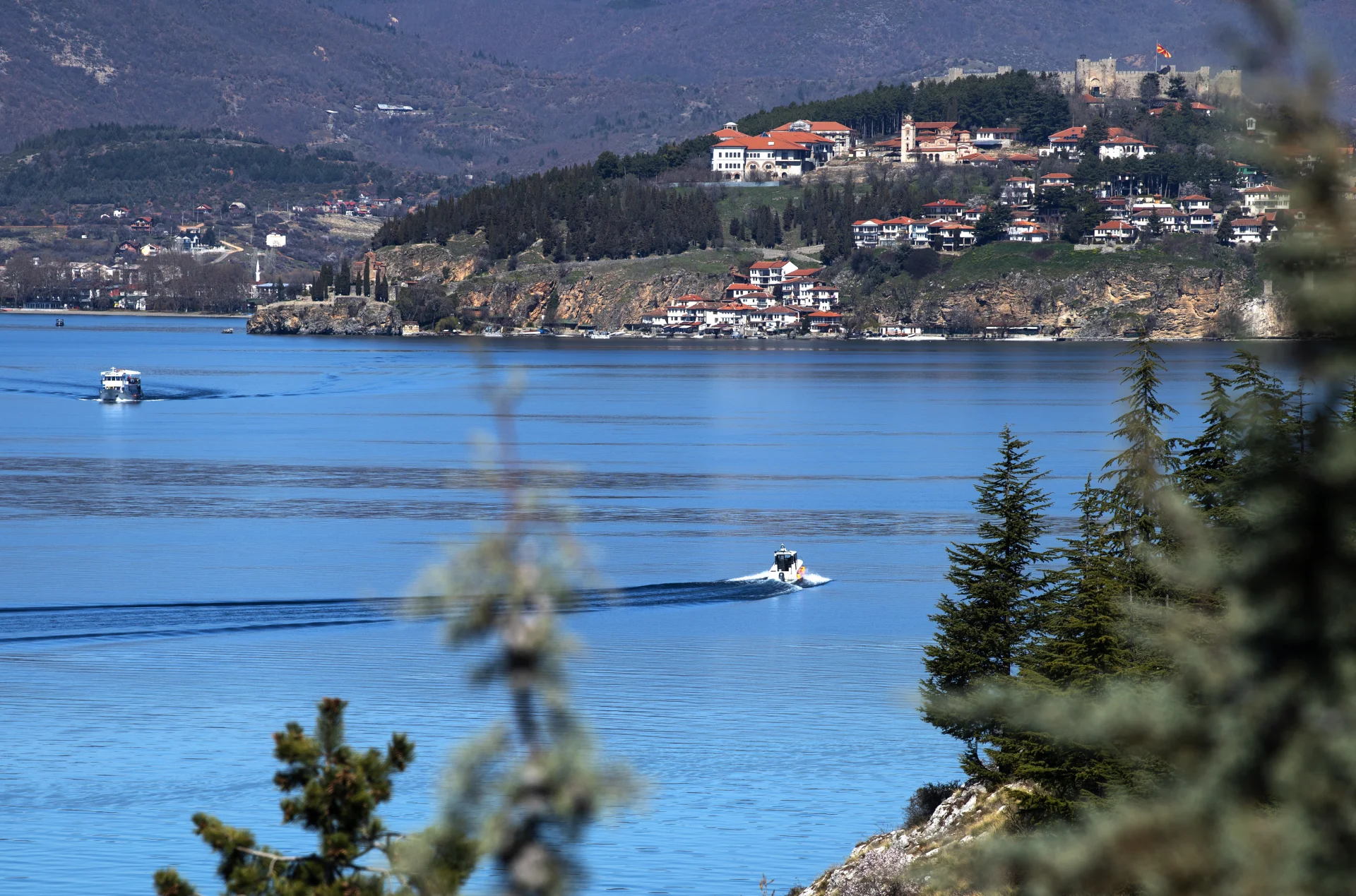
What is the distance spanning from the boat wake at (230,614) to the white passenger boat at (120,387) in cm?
7103

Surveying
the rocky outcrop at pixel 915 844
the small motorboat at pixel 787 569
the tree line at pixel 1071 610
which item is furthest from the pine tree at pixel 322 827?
the small motorboat at pixel 787 569

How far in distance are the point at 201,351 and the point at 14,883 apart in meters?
165

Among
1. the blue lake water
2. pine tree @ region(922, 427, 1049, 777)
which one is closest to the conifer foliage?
the blue lake water

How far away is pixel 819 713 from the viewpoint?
109 ft

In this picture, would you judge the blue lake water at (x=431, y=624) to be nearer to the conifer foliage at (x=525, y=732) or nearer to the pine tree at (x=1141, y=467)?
the conifer foliage at (x=525, y=732)

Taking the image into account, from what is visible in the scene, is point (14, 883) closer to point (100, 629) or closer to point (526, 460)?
point (100, 629)

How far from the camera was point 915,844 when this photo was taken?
21734 mm

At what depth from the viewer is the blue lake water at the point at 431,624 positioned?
27.1 metres

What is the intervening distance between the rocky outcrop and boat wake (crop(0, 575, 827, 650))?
16661 mm

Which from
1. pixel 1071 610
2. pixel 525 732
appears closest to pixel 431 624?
pixel 1071 610

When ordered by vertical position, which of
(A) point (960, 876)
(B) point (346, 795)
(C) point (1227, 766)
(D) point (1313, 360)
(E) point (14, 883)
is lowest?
(E) point (14, 883)

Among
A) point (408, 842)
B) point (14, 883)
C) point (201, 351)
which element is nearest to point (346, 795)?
point (408, 842)

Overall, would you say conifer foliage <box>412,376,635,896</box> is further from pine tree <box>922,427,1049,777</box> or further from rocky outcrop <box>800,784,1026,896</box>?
pine tree <box>922,427,1049,777</box>

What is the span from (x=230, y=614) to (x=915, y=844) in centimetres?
2508
